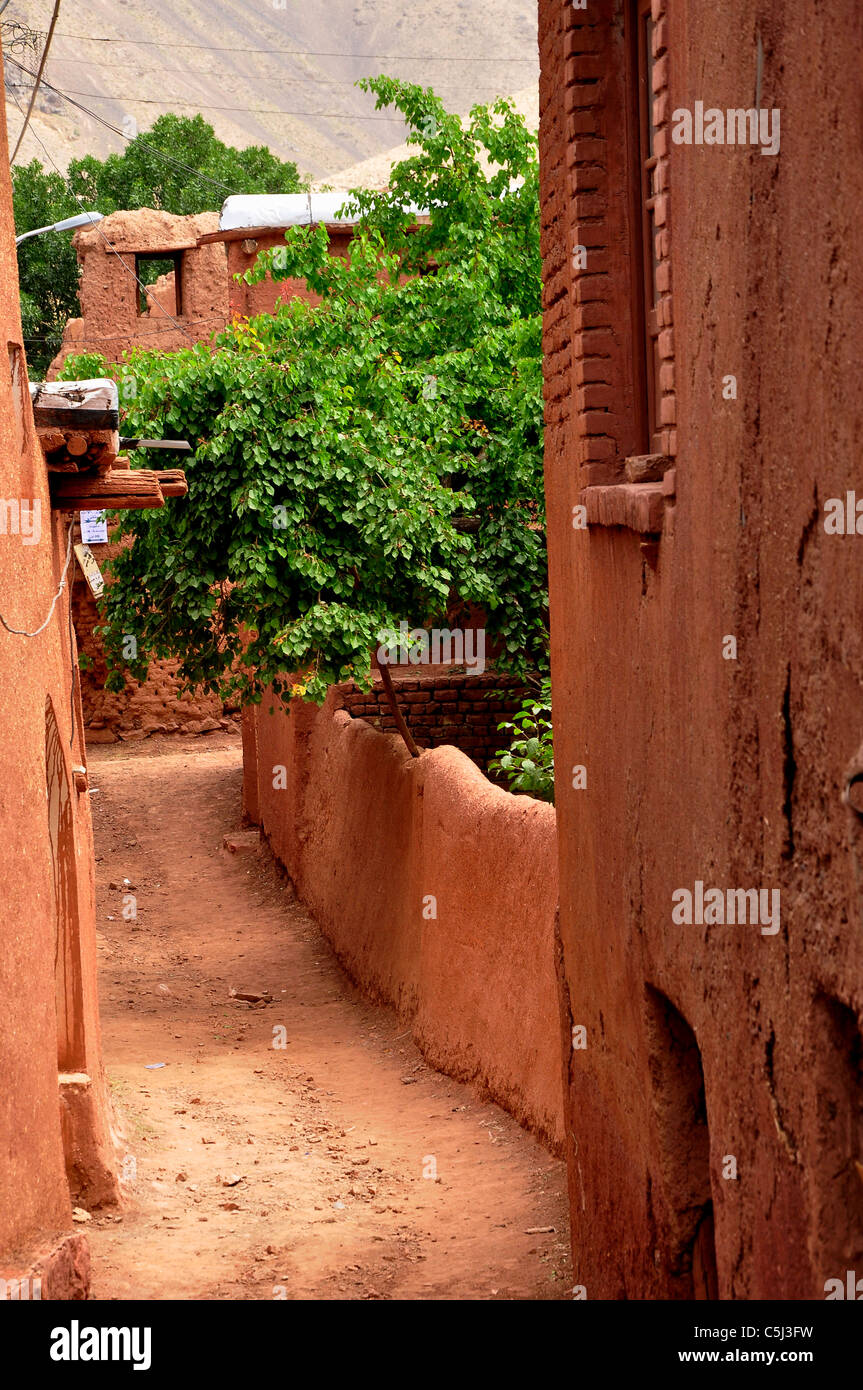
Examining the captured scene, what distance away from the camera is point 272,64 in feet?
305

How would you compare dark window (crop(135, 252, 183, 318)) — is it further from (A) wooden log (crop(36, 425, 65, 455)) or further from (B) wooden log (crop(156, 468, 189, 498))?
(A) wooden log (crop(36, 425, 65, 455))

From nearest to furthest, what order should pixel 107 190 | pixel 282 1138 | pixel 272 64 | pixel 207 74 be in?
pixel 282 1138 < pixel 107 190 < pixel 207 74 < pixel 272 64

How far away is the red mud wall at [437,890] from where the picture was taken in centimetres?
879

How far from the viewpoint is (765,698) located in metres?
3.74

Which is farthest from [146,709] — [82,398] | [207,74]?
[207,74]

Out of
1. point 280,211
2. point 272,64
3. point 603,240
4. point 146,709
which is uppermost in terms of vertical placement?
point 272,64

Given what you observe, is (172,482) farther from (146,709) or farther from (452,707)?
(146,709)

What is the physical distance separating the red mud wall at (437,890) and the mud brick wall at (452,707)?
2.36 ft

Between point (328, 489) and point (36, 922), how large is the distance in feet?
22.2

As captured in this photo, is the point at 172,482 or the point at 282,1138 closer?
the point at 282,1138

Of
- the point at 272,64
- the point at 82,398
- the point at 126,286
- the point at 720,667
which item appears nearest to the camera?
the point at 720,667

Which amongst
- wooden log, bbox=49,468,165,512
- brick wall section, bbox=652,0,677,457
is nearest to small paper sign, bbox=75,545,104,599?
wooden log, bbox=49,468,165,512
